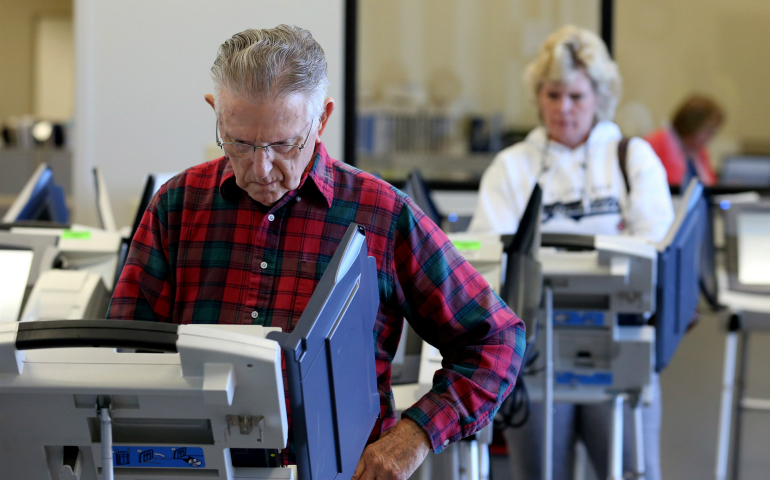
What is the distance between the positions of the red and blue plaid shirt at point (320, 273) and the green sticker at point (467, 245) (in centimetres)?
60

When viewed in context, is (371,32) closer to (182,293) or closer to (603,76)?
(603,76)

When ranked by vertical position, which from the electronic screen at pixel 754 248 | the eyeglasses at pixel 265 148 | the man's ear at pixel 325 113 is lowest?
the electronic screen at pixel 754 248

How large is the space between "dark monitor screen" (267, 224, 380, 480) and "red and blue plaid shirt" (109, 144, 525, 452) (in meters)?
0.16

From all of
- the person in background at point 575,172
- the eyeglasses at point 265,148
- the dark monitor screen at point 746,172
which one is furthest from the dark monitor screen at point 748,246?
the eyeglasses at point 265,148

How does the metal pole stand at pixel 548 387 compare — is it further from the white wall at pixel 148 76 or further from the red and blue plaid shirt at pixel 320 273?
the white wall at pixel 148 76

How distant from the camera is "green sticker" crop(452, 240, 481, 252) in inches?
73.3

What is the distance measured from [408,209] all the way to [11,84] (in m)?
10.0

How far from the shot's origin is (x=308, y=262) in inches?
46.8

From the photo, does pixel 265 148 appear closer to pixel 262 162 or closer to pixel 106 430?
A: pixel 262 162

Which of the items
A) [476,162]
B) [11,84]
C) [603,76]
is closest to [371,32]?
[476,162]

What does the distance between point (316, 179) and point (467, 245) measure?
75 centimetres

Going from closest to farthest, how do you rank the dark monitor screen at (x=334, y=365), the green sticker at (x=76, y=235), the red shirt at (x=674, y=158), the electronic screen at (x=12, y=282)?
the dark monitor screen at (x=334, y=365) < the electronic screen at (x=12, y=282) < the green sticker at (x=76, y=235) < the red shirt at (x=674, y=158)

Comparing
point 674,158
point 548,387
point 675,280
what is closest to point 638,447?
point 548,387

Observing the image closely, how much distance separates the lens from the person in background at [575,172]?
2498 millimetres
